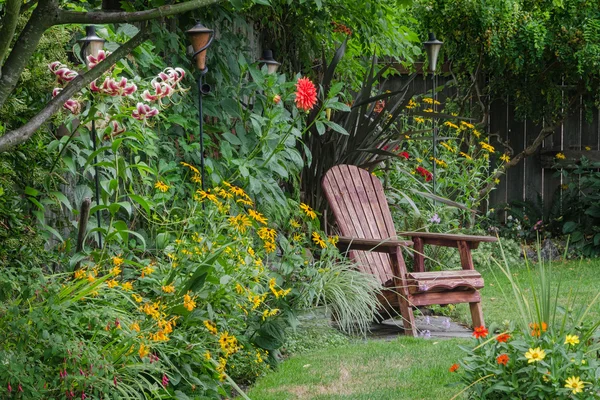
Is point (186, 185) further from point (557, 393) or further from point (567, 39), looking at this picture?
point (567, 39)

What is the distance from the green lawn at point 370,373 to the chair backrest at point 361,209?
80 centimetres

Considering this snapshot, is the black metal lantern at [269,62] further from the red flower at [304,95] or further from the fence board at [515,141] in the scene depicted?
the fence board at [515,141]

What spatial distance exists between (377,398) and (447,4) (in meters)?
5.68

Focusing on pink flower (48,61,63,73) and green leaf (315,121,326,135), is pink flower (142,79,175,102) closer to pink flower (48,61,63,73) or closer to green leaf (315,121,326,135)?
pink flower (48,61,63,73)

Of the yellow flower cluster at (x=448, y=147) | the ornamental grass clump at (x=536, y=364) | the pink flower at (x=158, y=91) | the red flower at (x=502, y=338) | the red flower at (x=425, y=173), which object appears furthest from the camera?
the yellow flower cluster at (x=448, y=147)

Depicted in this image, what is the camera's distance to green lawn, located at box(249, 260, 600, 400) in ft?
11.9

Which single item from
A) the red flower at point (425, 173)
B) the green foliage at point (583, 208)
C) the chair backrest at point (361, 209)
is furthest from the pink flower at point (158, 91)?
the green foliage at point (583, 208)

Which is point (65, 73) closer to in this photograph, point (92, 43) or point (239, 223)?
point (92, 43)

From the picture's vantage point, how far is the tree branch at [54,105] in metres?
1.96

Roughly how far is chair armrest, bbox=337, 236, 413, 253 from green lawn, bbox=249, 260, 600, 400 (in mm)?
522

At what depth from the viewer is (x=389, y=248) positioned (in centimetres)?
495

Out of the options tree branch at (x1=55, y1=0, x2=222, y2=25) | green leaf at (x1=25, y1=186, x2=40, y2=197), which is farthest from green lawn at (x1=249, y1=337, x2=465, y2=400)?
tree branch at (x1=55, y1=0, x2=222, y2=25)

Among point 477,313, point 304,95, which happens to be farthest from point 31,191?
point 477,313

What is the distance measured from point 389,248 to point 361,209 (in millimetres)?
708
